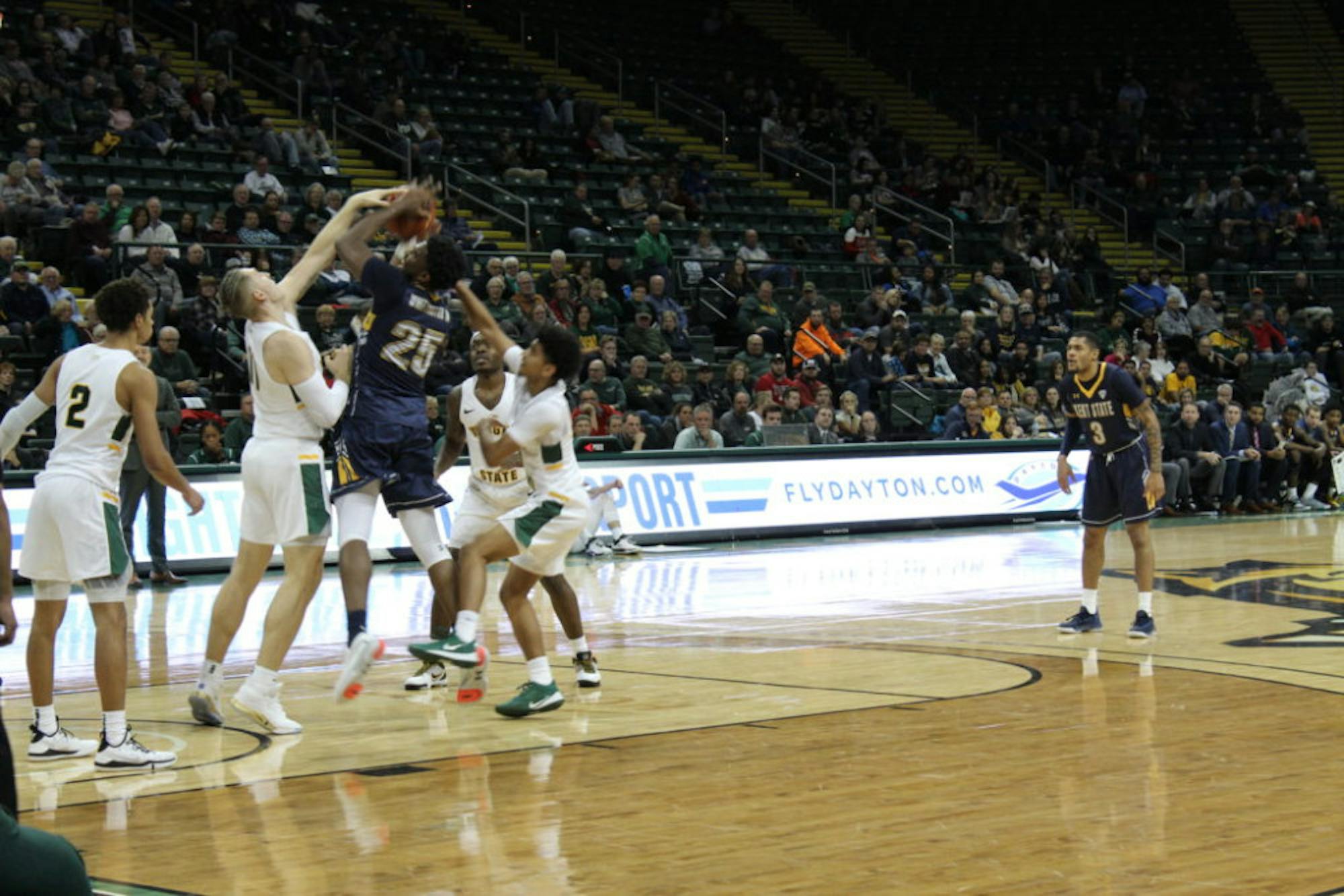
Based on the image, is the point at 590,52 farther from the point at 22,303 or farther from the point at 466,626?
the point at 466,626

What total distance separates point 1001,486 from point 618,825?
55.8 ft

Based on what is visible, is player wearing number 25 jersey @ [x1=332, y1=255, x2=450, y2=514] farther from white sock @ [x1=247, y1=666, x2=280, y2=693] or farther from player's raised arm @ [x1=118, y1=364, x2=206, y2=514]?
player's raised arm @ [x1=118, y1=364, x2=206, y2=514]

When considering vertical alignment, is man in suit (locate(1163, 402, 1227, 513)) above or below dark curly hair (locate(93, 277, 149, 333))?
below

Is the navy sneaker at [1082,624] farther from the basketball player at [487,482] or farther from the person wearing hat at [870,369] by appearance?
the person wearing hat at [870,369]

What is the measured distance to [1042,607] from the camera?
12938 millimetres

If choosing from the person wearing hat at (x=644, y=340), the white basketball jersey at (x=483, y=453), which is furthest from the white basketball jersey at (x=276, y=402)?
the person wearing hat at (x=644, y=340)

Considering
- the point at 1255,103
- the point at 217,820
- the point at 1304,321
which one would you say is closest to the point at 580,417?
the point at 217,820

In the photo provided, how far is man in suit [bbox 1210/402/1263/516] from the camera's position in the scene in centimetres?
2402

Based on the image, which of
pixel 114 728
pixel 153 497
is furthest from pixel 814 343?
pixel 114 728

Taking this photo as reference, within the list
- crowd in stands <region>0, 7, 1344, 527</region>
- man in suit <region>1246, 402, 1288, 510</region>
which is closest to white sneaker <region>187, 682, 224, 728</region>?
crowd in stands <region>0, 7, 1344, 527</region>

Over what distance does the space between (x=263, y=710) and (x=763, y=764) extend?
230 cm

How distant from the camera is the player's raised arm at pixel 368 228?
324 inches

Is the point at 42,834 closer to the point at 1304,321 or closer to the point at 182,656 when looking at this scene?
the point at 182,656

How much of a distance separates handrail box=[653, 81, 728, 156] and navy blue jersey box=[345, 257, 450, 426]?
23.2m
